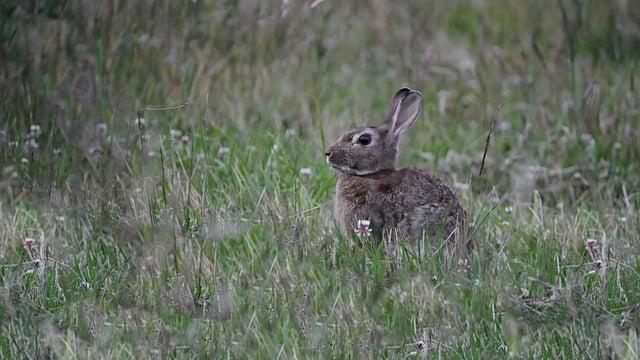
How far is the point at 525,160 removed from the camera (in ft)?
24.6

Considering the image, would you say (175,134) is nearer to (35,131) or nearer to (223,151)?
(223,151)

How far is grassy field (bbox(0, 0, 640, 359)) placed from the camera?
4770 mm

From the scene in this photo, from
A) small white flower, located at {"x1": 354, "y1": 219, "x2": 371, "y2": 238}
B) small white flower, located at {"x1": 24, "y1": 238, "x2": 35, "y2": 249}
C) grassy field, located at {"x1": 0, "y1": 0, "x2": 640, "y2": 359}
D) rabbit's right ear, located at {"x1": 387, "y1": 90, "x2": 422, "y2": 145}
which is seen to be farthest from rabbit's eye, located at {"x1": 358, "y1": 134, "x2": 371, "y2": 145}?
small white flower, located at {"x1": 24, "y1": 238, "x2": 35, "y2": 249}

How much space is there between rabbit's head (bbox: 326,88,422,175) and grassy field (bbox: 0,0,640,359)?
27cm

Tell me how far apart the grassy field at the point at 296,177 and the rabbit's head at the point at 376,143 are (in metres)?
0.27

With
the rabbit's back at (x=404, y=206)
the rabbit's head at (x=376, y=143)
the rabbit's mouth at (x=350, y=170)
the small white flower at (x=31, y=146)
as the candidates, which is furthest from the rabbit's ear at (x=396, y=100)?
the small white flower at (x=31, y=146)

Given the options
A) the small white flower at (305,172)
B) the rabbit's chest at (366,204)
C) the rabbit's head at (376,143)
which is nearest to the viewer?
the rabbit's chest at (366,204)

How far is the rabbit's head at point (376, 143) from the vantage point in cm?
613

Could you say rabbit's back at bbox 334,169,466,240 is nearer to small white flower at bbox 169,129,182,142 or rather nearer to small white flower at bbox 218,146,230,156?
small white flower at bbox 218,146,230,156

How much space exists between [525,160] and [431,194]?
196cm

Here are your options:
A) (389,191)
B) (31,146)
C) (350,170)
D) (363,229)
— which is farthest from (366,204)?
(31,146)

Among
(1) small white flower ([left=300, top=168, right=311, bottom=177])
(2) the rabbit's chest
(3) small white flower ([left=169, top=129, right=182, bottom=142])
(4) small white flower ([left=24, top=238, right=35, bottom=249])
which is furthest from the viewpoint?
(3) small white flower ([left=169, top=129, right=182, bottom=142])

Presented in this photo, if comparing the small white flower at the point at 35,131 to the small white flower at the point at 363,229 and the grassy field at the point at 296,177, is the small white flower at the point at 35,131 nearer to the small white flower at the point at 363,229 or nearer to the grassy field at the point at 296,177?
the grassy field at the point at 296,177

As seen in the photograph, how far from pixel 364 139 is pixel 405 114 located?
0.26 metres
